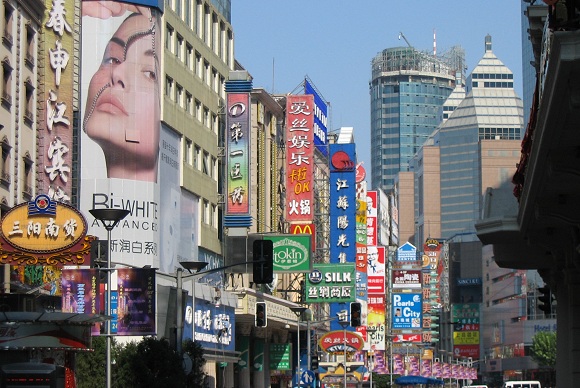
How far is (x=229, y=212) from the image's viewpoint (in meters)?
76.4

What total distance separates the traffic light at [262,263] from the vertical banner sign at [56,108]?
20434mm

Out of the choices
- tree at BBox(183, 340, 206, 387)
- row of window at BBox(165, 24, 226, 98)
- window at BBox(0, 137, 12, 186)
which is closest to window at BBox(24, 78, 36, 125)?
window at BBox(0, 137, 12, 186)

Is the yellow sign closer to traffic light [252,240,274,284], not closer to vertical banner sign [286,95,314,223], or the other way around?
traffic light [252,240,274,284]

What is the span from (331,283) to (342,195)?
14472mm

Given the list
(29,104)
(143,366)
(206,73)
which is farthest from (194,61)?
(143,366)

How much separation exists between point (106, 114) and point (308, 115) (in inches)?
1093

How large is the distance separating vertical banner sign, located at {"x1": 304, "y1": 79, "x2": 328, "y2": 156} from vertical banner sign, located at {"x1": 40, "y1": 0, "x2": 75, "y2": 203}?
Answer: 43.2 m

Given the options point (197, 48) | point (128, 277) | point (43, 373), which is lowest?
point (43, 373)

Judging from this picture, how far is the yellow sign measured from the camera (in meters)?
41.9

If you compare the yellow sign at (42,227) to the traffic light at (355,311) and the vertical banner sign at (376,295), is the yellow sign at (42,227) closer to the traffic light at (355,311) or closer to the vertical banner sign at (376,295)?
the traffic light at (355,311)

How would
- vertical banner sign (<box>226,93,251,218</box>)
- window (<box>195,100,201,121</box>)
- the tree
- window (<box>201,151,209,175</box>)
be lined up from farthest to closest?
window (<box>201,151,209,175</box>) < window (<box>195,100,201,121</box>) < vertical banner sign (<box>226,93,251,218</box>) < the tree

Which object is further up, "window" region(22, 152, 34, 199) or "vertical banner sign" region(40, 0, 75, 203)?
"vertical banner sign" region(40, 0, 75, 203)

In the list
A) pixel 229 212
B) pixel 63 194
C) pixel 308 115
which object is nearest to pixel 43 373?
pixel 63 194

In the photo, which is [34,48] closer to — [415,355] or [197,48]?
[197,48]
